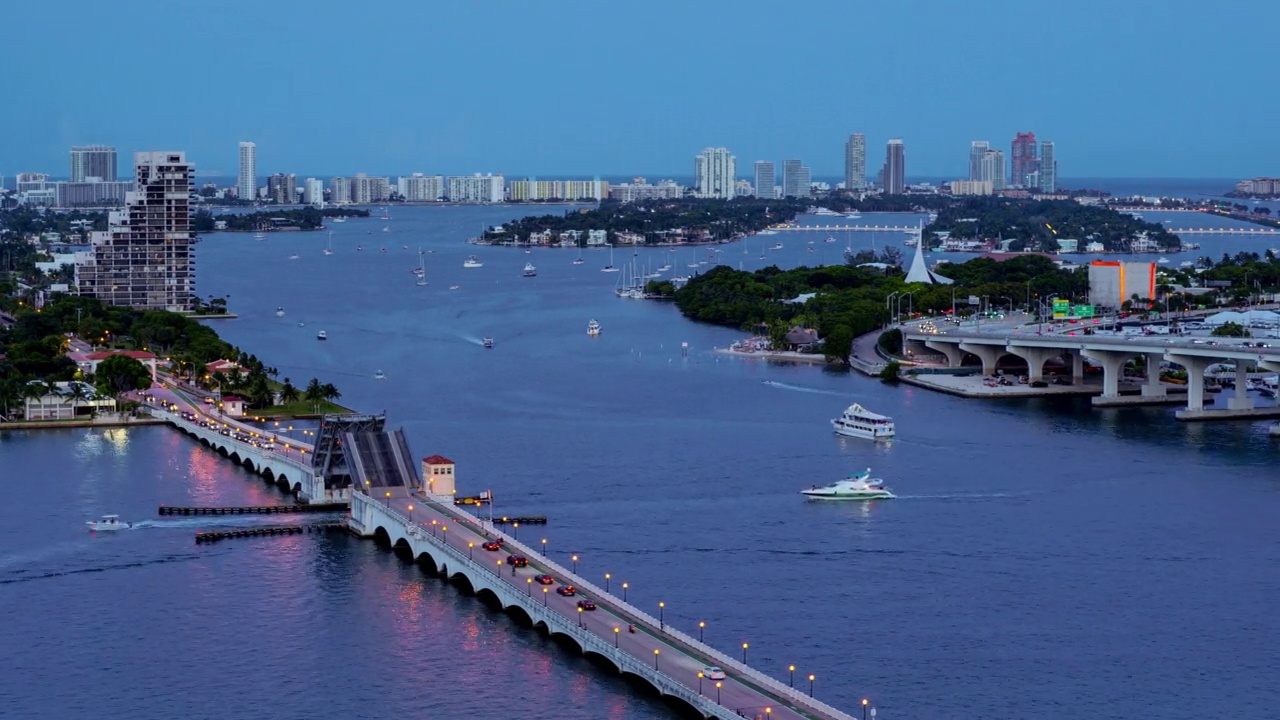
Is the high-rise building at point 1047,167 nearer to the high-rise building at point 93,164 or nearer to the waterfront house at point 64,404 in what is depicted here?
the high-rise building at point 93,164

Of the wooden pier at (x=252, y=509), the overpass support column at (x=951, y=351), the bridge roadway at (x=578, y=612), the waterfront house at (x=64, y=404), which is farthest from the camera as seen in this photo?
the overpass support column at (x=951, y=351)

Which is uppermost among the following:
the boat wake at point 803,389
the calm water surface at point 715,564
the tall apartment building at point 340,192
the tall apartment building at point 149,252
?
the tall apartment building at point 340,192

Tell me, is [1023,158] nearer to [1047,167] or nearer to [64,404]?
[1047,167]

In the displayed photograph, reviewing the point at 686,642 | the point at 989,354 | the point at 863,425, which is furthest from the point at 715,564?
the point at 989,354

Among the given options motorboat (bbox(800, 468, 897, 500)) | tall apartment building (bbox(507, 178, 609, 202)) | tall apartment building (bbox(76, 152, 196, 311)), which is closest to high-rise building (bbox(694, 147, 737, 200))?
tall apartment building (bbox(507, 178, 609, 202))

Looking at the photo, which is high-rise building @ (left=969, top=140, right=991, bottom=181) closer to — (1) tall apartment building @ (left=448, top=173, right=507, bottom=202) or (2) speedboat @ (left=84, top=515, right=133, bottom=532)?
(1) tall apartment building @ (left=448, top=173, right=507, bottom=202)

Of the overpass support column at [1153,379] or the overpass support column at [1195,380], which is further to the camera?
the overpass support column at [1153,379]

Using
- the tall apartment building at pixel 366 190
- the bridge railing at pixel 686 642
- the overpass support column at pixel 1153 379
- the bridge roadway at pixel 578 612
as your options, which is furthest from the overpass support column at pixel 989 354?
the tall apartment building at pixel 366 190
